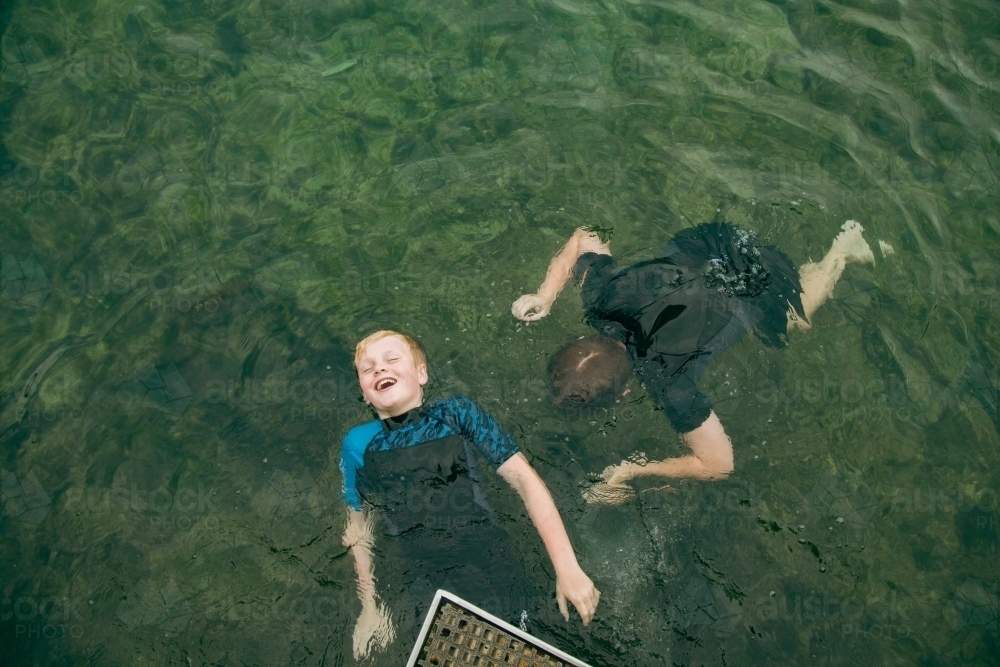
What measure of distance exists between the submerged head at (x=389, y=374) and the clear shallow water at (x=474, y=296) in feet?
2.26

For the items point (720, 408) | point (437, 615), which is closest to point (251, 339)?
point (437, 615)

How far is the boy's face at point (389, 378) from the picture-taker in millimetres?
4059

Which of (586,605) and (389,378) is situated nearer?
(586,605)

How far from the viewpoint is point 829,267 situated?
524 cm

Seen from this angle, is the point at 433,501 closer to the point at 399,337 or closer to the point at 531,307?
the point at 399,337

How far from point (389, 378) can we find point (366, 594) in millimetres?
1157

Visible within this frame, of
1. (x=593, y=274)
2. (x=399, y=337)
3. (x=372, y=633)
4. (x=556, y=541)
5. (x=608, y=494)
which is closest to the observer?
(x=556, y=541)

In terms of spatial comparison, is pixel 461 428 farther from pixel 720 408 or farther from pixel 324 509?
pixel 720 408

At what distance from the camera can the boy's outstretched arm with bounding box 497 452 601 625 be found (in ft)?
12.1

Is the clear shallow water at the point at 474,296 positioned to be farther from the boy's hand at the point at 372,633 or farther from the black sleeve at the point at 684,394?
the black sleeve at the point at 684,394

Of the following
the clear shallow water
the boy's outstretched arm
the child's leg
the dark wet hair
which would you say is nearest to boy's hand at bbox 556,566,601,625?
the boy's outstretched arm

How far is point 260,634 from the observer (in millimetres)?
4125

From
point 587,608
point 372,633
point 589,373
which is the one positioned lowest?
point 372,633

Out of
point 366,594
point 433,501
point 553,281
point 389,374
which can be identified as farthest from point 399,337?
point 366,594
